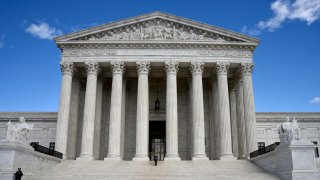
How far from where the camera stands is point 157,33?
37.3 metres

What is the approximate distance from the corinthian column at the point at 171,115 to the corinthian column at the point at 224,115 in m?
4.82

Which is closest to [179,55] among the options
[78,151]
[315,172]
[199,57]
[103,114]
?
[199,57]

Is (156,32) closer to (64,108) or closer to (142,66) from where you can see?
(142,66)

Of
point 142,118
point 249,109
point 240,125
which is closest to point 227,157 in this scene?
point 240,125

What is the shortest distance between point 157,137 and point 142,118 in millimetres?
8394

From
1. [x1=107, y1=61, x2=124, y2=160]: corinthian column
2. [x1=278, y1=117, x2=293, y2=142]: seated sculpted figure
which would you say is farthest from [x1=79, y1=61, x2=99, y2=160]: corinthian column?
[x1=278, y1=117, x2=293, y2=142]: seated sculpted figure

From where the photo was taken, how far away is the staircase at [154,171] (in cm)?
2492

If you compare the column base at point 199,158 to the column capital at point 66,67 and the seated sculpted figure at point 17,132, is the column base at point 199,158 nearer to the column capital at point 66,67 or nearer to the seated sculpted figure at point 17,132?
the seated sculpted figure at point 17,132

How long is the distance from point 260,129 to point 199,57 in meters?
16.8

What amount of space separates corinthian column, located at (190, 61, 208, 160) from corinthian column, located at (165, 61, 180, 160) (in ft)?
6.21

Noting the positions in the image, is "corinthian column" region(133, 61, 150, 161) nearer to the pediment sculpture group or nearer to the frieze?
the frieze

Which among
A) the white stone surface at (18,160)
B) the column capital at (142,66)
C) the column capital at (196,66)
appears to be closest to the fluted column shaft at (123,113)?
the column capital at (142,66)

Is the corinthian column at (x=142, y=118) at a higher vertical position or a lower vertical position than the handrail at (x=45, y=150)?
higher

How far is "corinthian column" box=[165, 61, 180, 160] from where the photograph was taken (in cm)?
3362
